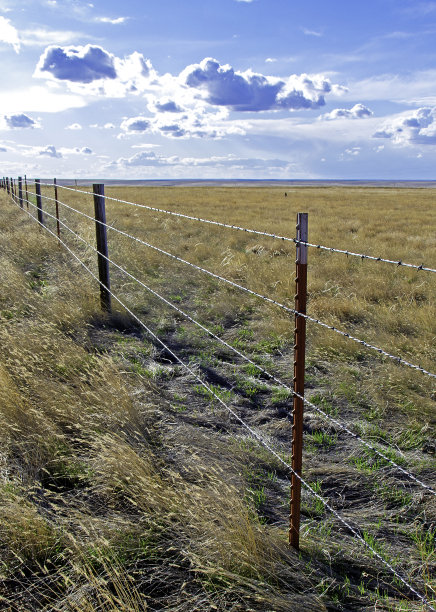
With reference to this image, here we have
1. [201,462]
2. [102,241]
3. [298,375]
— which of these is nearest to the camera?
[298,375]

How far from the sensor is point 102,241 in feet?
21.5

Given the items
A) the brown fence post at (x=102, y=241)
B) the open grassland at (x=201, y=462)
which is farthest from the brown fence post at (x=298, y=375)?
the brown fence post at (x=102, y=241)

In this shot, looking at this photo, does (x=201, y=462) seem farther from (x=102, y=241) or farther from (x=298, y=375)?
(x=102, y=241)

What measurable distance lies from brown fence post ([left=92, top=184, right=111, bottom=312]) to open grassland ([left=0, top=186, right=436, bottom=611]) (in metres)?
0.16

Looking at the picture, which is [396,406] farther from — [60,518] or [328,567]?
→ [60,518]

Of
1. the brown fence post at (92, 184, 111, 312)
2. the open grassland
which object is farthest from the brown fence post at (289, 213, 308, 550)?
Result: the brown fence post at (92, 184, 111, 312)

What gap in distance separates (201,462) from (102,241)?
13.8 ft

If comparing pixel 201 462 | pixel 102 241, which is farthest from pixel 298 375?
pixel 102 241

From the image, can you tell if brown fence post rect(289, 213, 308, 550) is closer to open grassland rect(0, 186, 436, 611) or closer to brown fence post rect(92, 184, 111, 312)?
open grassland rect(0, 186, 436, 611)

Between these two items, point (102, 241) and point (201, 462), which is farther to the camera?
point (102, 241)

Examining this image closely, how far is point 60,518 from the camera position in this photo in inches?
100

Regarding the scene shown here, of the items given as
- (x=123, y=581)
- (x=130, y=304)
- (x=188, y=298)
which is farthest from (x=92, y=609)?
(x=188, y=298)

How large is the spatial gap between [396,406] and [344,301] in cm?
287

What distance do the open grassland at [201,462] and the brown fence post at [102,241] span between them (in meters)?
0.16
